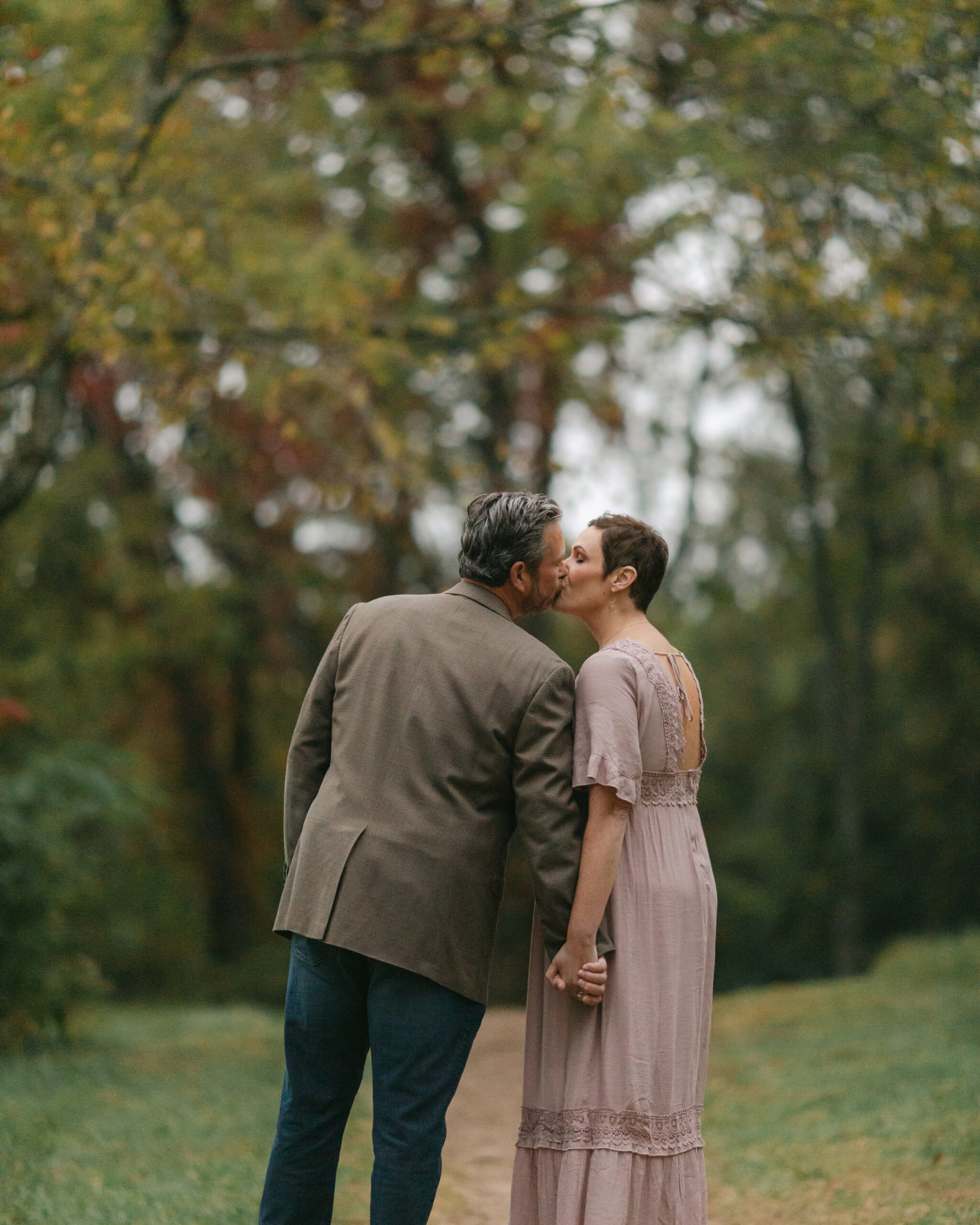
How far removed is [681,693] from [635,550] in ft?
1.38

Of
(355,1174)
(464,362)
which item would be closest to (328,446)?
(464,362)

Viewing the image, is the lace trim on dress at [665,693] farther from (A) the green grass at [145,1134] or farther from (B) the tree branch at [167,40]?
(B) the tree branch at [167,40]

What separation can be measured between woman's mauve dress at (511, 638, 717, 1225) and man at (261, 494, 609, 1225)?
0.41 ft

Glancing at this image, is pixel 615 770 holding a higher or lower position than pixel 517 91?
lower

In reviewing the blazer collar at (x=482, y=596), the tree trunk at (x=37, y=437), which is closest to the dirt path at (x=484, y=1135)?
the blazer collar at (x=482, y=596)

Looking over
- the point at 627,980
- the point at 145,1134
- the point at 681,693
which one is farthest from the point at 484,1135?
the point at 681,693

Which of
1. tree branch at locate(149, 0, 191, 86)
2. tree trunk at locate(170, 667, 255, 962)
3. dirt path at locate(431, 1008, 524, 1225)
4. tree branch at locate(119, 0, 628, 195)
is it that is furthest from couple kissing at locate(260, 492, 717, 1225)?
tree trunk at locate(170, 667, 255, 962)

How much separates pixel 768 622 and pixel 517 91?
465 inches

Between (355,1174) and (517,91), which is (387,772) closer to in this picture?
(355,1174)

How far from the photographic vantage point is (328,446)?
9.49m

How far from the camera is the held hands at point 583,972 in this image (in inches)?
126

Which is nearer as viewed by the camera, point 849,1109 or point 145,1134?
point 145,1134

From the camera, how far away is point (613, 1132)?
3.22 metres

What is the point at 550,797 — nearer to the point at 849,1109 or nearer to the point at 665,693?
the point at 665,693
